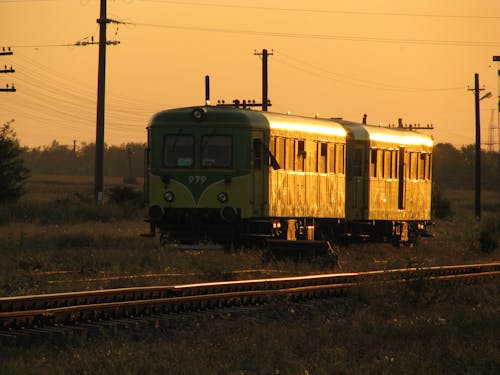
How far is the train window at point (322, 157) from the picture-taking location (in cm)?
2878

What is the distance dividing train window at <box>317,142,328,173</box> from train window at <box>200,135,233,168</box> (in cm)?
365

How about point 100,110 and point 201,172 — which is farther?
point 100,110

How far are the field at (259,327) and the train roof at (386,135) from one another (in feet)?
11.2

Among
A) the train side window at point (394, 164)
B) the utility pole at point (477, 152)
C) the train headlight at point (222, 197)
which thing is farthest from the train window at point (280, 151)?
the utility pole at point (477, 152)

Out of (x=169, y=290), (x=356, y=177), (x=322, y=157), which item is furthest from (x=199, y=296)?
(x=356, y=177)

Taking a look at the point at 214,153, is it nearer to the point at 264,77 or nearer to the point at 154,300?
the point at 154,300

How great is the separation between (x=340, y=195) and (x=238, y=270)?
288 inches

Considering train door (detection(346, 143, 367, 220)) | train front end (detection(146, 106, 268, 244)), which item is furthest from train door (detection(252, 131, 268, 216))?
train door (detection(346, 143, 367, 220))

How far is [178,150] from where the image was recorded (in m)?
25.9

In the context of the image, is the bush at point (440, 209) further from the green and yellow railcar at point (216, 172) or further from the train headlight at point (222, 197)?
the train headlight at point (222, 197)

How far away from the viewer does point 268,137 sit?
26.0 meters

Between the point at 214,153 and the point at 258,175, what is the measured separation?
1.03m

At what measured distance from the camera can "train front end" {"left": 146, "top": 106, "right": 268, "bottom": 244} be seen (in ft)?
84.0

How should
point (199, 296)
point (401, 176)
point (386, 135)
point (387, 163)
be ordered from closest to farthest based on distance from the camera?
point (199, 296), point (386, 135), point (387, 163), point (401, 176)
